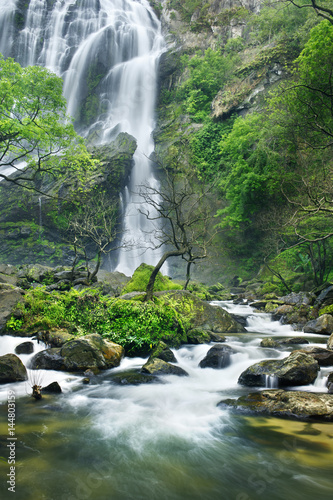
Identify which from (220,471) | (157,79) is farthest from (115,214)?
(220,471)

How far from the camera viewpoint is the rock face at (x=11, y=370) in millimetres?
5933

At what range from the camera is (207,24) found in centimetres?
4131

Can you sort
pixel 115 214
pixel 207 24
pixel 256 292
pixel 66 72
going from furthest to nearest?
pixel 66 72 < pixel 207 24 < pixel 115 214 < pixel 256 292

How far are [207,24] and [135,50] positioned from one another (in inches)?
436

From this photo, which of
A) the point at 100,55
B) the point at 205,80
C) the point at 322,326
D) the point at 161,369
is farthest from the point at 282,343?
the point at 100,55

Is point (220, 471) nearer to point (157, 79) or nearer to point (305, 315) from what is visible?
point (305, 315)

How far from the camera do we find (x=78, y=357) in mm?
6891

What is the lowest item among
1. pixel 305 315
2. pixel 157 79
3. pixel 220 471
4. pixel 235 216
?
pixel 220 471

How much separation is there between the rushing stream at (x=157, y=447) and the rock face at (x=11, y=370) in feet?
0.65

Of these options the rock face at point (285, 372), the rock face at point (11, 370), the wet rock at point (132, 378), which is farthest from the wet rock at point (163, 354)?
the rock face at point (11, 370)

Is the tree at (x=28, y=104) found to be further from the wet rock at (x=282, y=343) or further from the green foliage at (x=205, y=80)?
the green foliage at (x=205, y=80)

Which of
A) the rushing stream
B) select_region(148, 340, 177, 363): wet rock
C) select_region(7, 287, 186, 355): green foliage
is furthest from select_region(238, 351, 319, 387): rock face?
select_region(7, 287, 186, 355): green foliage

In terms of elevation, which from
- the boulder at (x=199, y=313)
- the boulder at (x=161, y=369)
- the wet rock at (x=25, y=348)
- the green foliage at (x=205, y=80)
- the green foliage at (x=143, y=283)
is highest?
the green foliage at (x=205, y=80)

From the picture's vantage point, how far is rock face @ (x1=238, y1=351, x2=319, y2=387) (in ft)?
18.6
